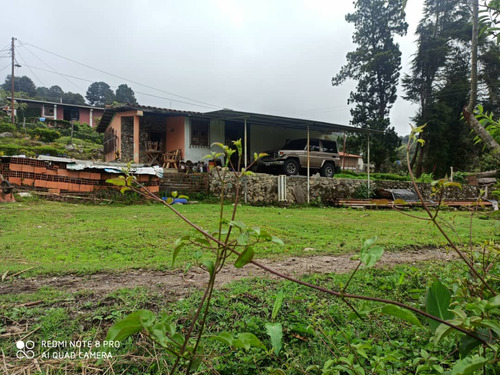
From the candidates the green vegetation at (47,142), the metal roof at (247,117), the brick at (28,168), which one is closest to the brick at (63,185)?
the brick at (28,168)

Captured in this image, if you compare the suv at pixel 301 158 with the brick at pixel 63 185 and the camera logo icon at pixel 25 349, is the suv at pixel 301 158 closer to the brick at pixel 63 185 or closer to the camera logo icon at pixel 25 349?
the brick at pixel 63 185

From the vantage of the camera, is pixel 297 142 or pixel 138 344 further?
pixel 297 142

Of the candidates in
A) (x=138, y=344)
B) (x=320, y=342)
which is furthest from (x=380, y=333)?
(x=138, y=344)

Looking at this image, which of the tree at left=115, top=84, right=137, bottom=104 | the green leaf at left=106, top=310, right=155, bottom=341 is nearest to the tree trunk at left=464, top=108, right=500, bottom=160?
the green leaf at left=106, top=310, right=155, bottom=341

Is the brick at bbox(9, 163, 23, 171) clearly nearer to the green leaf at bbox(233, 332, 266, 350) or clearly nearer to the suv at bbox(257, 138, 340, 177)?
the suv at bbox(257, 138, 340, 177)

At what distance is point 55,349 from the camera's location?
1943 millimetres

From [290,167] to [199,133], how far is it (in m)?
5.57

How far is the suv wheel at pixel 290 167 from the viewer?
15.1 m

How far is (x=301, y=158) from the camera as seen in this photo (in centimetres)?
1551

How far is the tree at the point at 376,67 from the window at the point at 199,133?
57.5 ft

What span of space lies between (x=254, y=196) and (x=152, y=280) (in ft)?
35.2

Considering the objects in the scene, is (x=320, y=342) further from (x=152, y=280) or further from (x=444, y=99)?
(x=444, y=99)

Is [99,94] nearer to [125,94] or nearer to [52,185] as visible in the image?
[125,94]

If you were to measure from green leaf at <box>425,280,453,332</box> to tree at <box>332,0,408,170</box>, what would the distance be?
29.7 meters
